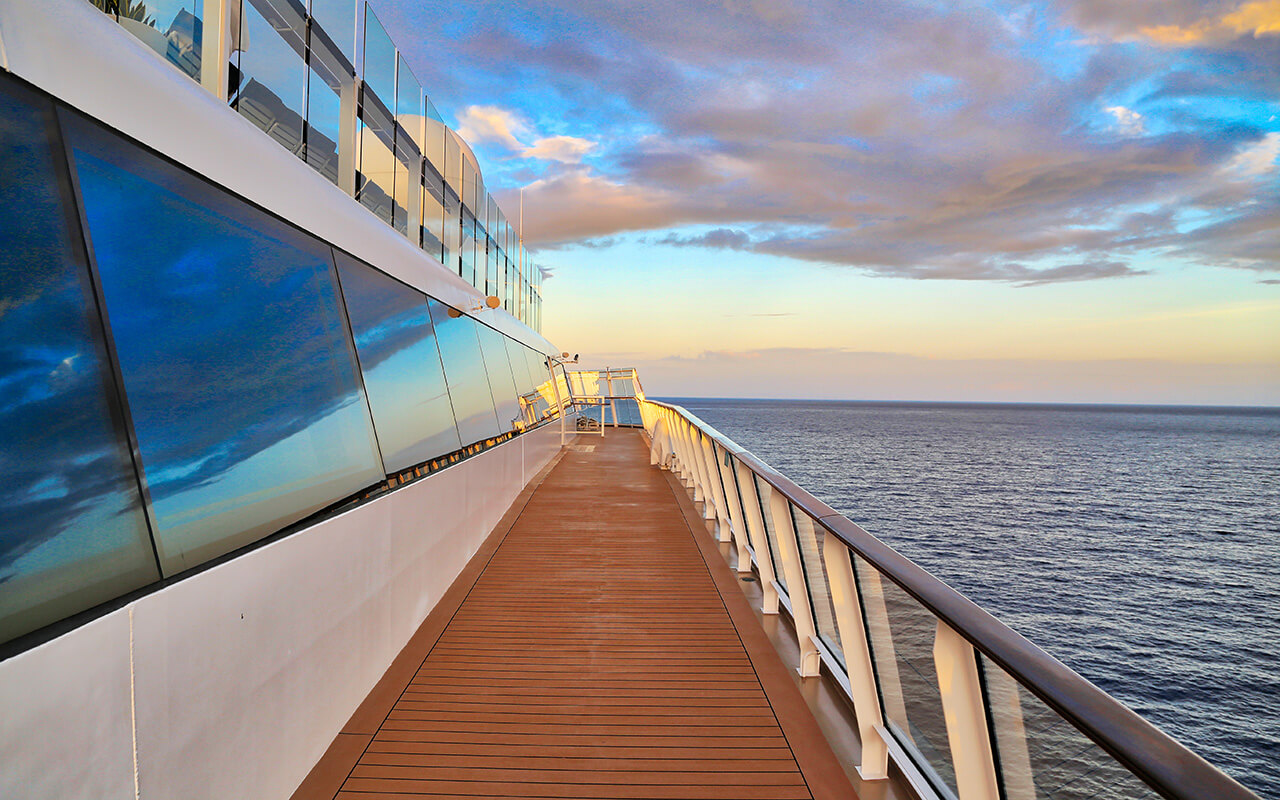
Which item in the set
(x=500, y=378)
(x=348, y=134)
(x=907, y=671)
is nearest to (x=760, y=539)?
(x=907, y=671)

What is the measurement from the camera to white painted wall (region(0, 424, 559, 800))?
45.1 inches

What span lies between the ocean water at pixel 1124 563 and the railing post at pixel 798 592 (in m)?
2.84

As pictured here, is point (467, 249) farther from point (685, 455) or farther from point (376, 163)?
point (685, 455)

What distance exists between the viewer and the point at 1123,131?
215 ft

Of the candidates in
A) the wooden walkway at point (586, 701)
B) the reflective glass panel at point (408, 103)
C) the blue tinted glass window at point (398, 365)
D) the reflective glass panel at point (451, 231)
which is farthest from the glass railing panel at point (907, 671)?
the reflective glass panel at point (451, 231)

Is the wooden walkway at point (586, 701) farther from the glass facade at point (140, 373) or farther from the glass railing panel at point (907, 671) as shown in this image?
the glass facade at point (140, 373)

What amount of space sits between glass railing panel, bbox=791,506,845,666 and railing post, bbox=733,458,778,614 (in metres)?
0.65

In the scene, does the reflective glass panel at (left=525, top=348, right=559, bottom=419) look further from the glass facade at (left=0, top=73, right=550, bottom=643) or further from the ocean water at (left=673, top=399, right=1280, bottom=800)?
the glass facade at (left=0, top=73, right=550, bottom=643)

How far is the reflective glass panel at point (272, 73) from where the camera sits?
308cm

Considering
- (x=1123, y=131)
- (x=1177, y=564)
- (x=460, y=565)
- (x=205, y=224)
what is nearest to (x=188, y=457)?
(x=205, y=224)

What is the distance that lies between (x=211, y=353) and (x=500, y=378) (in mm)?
6857

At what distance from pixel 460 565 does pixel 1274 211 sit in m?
91.8

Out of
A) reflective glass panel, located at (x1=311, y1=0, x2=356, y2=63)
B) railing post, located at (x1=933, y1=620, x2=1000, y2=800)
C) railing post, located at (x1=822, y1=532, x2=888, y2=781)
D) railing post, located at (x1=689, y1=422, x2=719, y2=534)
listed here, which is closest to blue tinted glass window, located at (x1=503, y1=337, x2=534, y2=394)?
railing post, located at (x1=689, y1=422, x2=719, y2=534)

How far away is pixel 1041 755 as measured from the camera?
1161 mm
